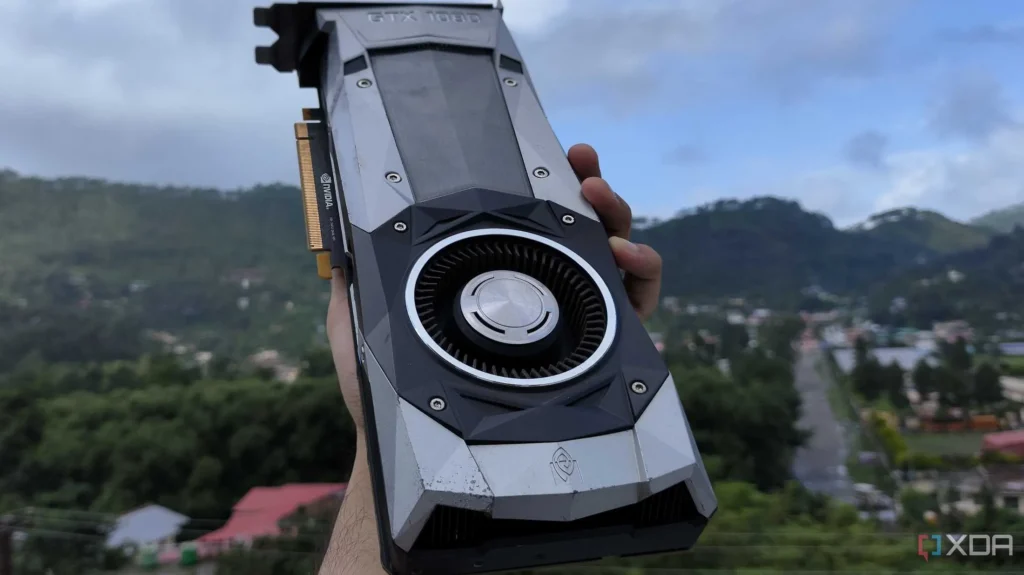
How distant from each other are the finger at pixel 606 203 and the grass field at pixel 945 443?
6887mm

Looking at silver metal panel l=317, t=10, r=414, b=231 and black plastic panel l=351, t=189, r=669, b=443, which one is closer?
black plastic panel l=351, t=189, r=669, b=443

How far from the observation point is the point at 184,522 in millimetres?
8617

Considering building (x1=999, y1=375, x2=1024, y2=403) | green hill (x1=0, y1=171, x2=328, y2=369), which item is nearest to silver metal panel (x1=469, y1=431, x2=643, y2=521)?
building (x1=999, y1=375, x2=1024, y2=403)

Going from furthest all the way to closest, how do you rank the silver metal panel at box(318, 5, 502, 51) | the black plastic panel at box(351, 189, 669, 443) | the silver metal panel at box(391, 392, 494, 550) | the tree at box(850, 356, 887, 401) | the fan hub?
1. the tree at box(850, 356, 887, 401)
2. the silver metal panel at box(318, 5, 502, 51)
3. the fan hub
4. the black plastic panel at box(351, 189, 669, 443)
5. the silver metal panel at box(391, 392, 494, 550)

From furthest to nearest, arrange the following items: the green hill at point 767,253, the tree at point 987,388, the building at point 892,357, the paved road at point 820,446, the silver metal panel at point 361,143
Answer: the green hill at point 767,253
the building at point 892,357
the paved road at point 820,446
the tree at point 987,388
the silver metal panel at point 361,143

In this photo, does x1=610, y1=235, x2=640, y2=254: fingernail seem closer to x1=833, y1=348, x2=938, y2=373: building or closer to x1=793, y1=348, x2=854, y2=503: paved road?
x1=793, y1=348, x2=854, y2=503: paved road

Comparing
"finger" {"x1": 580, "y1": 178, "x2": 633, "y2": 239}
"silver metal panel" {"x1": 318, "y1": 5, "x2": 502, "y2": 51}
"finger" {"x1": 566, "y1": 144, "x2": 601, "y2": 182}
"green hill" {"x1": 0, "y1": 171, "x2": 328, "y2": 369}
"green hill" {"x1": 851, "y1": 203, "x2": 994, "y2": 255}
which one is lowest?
"finger" {"x1": 580, "y1": 178, "x2": 633, "y2": 239}

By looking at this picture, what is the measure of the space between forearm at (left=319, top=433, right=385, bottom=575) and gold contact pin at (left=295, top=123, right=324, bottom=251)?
467mm

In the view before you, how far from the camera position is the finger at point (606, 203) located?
1829 millimetres

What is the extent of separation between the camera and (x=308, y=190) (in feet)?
6.41

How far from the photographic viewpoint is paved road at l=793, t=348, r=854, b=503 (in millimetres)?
8047

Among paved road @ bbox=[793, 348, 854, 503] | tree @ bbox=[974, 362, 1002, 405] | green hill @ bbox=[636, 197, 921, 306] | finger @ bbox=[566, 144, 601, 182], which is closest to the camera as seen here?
finger @ bbox=[566, 144, 601, 182]

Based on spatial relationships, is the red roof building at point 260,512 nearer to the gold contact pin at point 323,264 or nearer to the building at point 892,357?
the gold contact pin at point 323,264

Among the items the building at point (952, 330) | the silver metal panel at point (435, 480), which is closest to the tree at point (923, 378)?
the building at point (952, 330)
